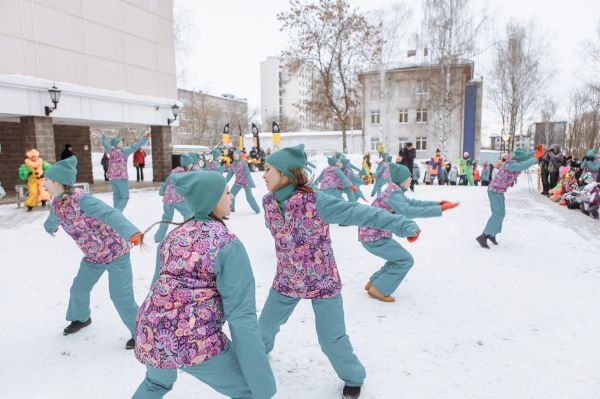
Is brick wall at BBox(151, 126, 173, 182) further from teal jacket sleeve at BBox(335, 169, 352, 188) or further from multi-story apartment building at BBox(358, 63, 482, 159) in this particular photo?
multi-story apartment building at BBox(358, 63, 482, 159)

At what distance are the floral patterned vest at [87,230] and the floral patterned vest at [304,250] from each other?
155 cm

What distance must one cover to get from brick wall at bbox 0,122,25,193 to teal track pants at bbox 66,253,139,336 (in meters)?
14.5

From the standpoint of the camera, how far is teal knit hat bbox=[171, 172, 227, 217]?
1801 millimetres

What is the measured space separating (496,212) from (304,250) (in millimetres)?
5300

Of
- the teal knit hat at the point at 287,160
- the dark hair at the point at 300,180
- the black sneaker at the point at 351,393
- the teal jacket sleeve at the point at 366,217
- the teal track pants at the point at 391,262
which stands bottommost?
the black sneaker at the point at 351,393

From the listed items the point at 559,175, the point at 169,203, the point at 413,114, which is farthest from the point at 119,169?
the point at 413,114

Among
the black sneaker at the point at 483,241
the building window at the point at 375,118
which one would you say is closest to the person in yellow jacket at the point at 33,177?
the black sneaker at the point at 483,241

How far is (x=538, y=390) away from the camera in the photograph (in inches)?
109

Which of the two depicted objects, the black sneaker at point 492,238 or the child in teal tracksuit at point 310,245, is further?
the black sneaker at point 492,238

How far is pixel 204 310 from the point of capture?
1771 millimetres

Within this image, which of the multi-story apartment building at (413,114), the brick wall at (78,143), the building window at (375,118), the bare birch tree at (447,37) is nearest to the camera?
the brick wall at (78,143)

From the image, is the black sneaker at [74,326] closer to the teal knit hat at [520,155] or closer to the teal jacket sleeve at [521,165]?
the teal jacket sleeve at [521,165]

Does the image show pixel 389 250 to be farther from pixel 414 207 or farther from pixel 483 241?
pixel 483 241

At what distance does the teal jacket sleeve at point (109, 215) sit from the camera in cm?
293
